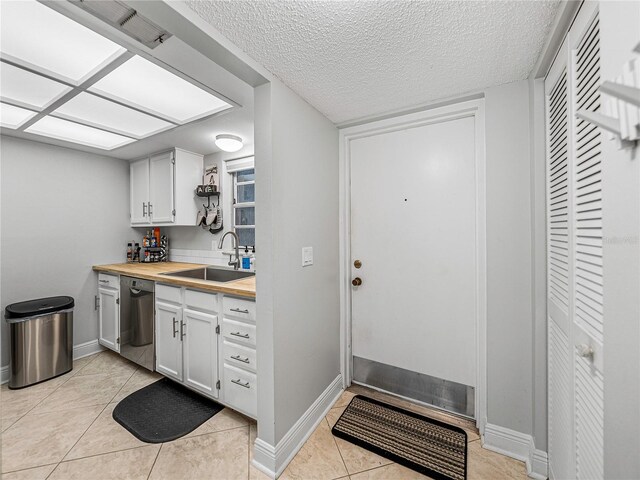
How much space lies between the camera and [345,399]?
1.99 m

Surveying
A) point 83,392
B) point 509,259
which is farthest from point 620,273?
point 83,392

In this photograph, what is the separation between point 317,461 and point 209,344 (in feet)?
3.31

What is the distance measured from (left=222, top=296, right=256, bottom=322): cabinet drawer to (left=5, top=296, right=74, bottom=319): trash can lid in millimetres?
1832

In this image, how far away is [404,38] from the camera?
1.14 m

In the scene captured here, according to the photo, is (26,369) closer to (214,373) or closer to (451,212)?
(214,373)

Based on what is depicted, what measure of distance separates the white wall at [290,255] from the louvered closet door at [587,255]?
48.6 inches

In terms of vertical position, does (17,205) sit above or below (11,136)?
below

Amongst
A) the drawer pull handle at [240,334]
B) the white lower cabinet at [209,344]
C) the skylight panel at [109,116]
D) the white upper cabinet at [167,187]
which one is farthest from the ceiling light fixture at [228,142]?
the drawer pull handle at [240,334]

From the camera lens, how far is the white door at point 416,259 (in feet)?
5.62

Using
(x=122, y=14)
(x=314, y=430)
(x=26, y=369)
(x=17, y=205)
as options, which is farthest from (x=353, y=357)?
(x=17, y=205)

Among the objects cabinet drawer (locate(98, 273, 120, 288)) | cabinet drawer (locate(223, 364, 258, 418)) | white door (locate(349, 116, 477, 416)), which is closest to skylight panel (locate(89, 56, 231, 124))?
white door (locate(349, 116, 477, 416))

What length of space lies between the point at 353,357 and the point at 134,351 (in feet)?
6.68

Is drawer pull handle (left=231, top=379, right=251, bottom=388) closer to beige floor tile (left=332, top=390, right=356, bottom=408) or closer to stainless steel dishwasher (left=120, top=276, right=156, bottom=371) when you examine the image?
beige floor tile (left=332, top=390, right=356, bottom=408)

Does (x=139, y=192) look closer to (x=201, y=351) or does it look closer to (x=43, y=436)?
(x=201, y=351)
